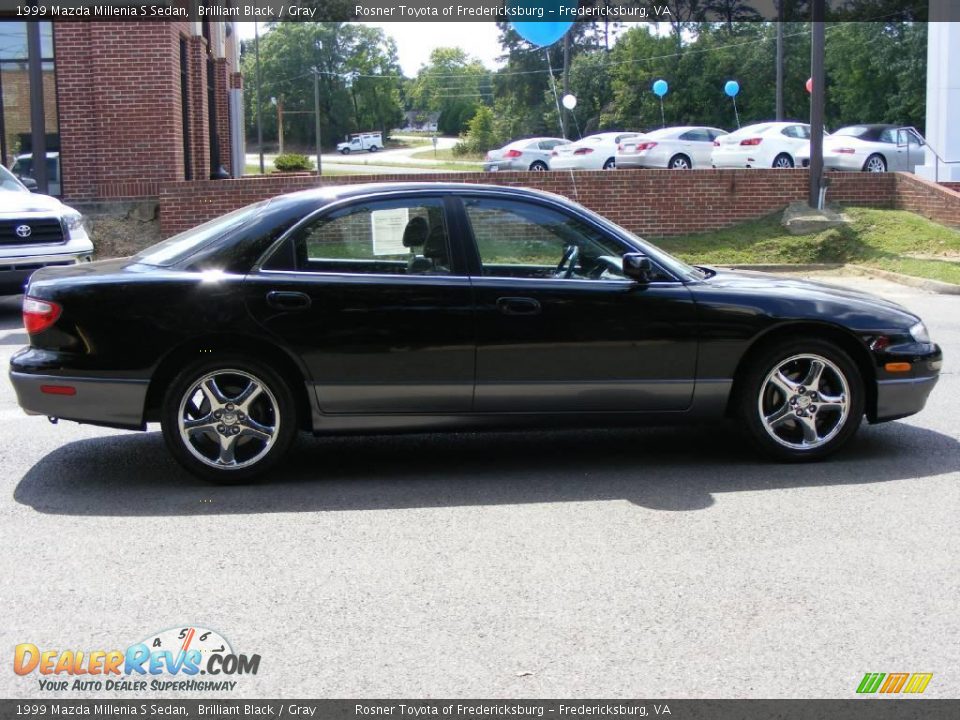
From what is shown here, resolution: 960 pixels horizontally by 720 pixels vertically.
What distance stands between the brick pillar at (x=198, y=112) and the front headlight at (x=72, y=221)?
9.85 meters

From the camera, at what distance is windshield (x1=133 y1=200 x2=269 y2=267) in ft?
20.2

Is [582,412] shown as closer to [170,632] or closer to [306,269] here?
[306,269]

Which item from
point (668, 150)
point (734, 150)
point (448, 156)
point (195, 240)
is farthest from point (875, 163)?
point (448, 156)

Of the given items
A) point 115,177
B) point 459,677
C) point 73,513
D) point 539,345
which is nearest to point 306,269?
point 539,345

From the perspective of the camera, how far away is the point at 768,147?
3155cm

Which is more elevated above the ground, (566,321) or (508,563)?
(566,321)

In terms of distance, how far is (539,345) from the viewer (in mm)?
6156

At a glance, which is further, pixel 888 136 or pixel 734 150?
pixel 734 150

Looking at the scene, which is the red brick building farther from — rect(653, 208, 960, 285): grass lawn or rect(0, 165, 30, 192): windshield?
rect(653, 208, 960, 285): grass lawn

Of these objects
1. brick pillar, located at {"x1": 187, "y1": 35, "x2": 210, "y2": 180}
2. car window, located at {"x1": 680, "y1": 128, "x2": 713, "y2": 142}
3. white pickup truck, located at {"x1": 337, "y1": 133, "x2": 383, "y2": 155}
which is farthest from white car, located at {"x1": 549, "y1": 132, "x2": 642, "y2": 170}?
white pickup truck, located at {"x1": 337, "y1": 133, "x2": 383, "y2": 155}

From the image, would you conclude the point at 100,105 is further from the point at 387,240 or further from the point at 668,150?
the point at 668,150

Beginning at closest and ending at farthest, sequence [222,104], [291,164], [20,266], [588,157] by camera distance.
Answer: [20,266] < [291,164] < [222,104] < [588,157]

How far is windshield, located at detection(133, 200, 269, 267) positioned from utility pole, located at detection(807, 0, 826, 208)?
1508cm

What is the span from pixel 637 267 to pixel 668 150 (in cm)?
3049
